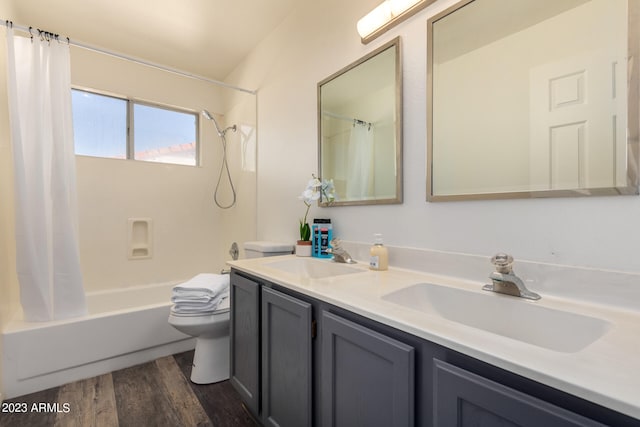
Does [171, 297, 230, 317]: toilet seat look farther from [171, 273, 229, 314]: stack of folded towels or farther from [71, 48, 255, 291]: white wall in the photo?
[71, 48, 255, 291]: white wall

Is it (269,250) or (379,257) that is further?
(269,250)

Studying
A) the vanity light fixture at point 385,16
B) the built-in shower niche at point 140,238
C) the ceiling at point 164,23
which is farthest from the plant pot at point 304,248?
the built-in shower niche at point 140,238

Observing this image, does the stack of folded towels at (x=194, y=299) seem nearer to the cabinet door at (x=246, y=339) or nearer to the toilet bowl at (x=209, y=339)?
the toilet bowl at (x=209, y=339)

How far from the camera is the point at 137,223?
269 centimetres

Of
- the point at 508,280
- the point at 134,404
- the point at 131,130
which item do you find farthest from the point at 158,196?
the point at 508,280

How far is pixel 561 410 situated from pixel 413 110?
1.10m

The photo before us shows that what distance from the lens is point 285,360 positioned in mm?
1092

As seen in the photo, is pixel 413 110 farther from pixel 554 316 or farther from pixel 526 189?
pixel 554 316

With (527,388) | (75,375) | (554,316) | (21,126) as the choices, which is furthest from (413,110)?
(75,375)

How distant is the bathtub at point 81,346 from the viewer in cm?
161

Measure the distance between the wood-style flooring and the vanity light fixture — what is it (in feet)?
6.51

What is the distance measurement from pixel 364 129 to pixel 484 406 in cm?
125

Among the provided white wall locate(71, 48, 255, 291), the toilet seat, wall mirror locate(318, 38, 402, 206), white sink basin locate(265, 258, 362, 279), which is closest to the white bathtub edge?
the toilet seat

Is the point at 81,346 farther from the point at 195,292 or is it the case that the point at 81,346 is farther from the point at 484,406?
the point at 484,406
